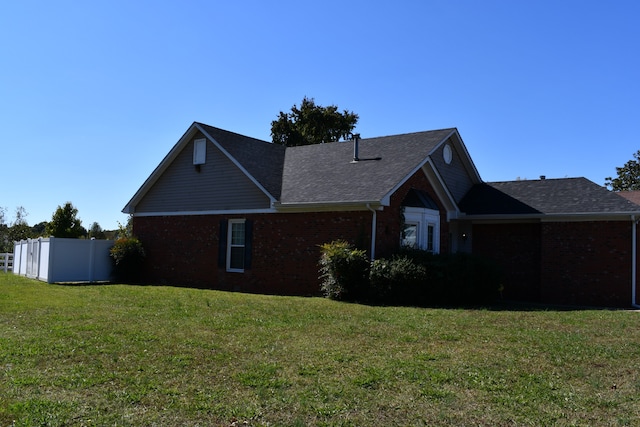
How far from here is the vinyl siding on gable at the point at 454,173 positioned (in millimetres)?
21259

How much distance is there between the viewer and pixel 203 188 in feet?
70.5

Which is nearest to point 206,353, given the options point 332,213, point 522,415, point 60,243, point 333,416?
point 333,416

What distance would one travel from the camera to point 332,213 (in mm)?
17719

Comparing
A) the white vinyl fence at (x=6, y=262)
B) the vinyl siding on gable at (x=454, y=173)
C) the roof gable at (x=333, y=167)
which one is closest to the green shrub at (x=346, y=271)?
the roof gable at (x=333, y=167)

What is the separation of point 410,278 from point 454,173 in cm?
841

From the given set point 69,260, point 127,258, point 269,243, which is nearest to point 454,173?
point 269,243

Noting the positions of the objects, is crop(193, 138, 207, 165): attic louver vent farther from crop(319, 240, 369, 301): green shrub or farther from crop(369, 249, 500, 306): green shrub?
crop(369, 249, 500, 306): green shrub

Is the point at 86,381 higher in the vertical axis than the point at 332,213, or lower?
lower

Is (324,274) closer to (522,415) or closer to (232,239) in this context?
(232,239)

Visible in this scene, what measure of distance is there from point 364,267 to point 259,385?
980 centimetres

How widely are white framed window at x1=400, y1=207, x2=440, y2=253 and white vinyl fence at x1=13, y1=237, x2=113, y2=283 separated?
41.6 feet

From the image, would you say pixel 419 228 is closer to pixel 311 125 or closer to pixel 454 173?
pixel 454 173

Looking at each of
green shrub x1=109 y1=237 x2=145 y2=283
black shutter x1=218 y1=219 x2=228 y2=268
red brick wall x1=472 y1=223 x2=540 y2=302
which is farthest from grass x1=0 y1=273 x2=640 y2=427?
green shrub x1=109 y1=237 x2=145 y2=283

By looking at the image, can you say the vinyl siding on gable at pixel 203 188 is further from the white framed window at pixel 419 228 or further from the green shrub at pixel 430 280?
the green shrub at pixel 430 280
